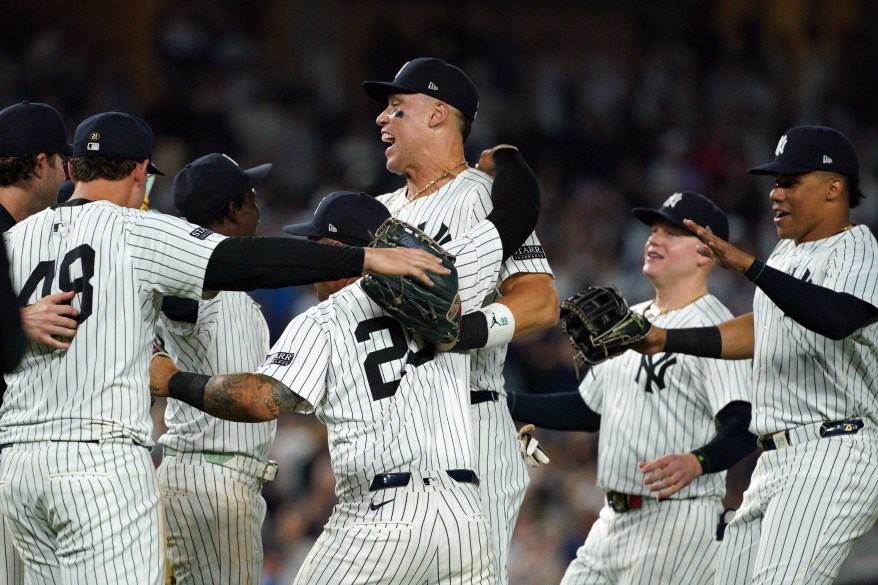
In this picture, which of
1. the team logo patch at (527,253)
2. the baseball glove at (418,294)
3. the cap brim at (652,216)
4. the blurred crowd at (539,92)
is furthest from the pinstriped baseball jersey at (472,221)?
the blurred crowd at (539,92)

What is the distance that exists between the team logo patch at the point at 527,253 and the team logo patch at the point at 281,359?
1.09m

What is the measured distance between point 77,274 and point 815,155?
9.40ft

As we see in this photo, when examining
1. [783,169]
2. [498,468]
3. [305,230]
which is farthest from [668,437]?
[305,230]

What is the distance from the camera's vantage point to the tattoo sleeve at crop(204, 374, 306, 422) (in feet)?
12.1

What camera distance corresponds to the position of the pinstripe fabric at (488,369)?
441 centimetres

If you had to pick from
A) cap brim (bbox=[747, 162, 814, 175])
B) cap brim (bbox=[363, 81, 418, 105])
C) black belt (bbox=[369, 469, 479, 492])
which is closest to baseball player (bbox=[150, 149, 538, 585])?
black belt (bbox=[369, 469, 479, 492])

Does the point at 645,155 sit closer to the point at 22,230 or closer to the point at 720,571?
the point at 720,571

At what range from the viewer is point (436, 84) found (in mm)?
4551

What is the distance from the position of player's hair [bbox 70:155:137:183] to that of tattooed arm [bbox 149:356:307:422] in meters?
0.70

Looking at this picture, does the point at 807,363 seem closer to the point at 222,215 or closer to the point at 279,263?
the point at 279,263

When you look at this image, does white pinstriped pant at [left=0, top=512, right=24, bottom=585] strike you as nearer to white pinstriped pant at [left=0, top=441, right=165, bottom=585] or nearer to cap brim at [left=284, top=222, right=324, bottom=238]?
white pinstriped pant at [left=0, top=441, right=165, bottom=585]

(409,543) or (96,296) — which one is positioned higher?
(96,296)

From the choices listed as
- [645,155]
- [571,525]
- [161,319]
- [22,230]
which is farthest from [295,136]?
[22,230]

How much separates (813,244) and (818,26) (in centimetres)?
932
